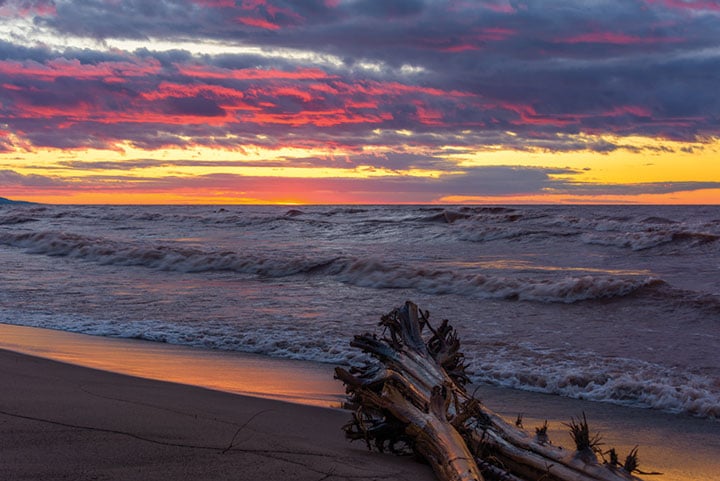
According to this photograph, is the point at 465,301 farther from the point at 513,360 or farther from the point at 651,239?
the point at 651,239

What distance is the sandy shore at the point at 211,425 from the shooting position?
3.23 m

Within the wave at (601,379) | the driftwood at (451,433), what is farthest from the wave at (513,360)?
the driftwood at (451,433)

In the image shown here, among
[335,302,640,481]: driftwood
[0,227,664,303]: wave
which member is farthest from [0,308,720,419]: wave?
[0,227,664,303]: wave

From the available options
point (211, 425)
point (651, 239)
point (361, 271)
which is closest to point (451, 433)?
point (211, 425)

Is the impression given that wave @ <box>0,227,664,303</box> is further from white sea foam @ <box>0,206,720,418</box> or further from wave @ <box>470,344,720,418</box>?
wave @ <box>470,344,720,418</box>

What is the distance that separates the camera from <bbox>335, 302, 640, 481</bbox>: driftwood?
116 inches

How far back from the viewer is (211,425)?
13.0ft

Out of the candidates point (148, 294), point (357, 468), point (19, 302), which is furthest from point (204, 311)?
point (357, 468)

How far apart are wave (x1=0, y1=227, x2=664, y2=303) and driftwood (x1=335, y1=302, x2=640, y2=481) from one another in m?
7.89

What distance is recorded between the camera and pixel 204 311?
1016 cm

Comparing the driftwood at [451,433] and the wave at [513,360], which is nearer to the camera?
the driftwood at [451,433]

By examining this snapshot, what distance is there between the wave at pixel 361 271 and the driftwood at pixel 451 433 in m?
7.89

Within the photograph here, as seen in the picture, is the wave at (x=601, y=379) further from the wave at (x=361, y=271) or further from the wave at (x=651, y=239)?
the wave at (x=651, y=239)

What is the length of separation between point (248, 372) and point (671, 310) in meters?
7.06
